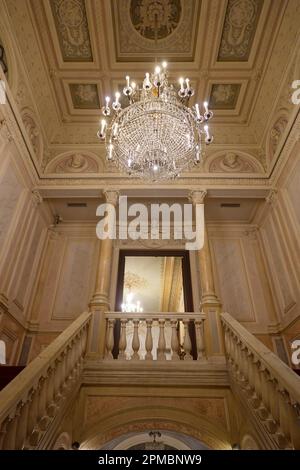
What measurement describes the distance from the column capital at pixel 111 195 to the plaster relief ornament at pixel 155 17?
114 inches

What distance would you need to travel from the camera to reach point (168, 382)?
3660 millimetres

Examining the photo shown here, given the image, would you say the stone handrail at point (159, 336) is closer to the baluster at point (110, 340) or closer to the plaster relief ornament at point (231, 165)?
the baluster at point (110, 340)

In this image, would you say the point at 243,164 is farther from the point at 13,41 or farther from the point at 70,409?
the point at 70,409

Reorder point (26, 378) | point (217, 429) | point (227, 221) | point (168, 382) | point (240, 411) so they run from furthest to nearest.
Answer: point (227, 221) < point (168, 382) < point (217, 429) < point (240, 411) < point (26, 378)

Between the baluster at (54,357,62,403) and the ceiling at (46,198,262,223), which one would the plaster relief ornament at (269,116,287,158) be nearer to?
the ceiling at (46,198,262,223)

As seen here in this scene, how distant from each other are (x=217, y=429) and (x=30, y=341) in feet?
12.0

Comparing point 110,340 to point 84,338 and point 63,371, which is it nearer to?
point 84,338

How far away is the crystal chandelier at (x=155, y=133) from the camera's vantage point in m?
3.65

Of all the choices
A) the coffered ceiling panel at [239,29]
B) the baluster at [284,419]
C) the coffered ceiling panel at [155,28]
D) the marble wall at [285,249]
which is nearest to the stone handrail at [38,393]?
the baluster at [284,419]

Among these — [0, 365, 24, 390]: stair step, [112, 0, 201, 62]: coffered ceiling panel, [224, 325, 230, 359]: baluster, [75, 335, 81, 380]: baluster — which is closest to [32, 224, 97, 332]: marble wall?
[0, 365, 24, 390]: stair step

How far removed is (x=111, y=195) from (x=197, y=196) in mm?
1658

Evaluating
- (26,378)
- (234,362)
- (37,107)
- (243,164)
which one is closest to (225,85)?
(243,164)

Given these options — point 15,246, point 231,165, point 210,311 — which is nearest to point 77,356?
point 210,311

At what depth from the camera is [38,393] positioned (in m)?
2.27
